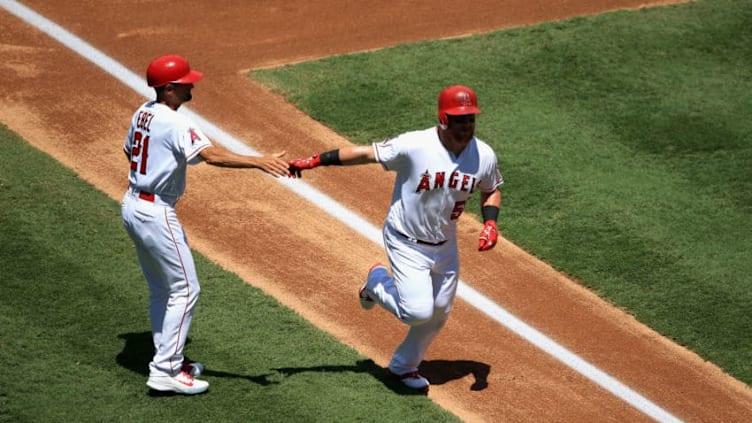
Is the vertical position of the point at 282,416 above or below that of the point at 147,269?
below

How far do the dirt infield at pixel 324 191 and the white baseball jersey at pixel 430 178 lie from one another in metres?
1.21

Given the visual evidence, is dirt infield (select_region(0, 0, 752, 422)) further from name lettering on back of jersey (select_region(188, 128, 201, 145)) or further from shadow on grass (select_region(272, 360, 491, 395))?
name lettering on back of jersey (select_region(188, 128, 201, 145))

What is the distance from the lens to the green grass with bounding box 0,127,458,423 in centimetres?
727

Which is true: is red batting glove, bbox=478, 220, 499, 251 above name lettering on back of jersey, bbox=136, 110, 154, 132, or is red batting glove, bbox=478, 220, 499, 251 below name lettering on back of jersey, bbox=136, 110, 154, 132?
below

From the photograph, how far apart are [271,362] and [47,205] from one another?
276 centimetres

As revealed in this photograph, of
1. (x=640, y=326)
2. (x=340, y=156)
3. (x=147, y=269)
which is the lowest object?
(x=640, y=326)

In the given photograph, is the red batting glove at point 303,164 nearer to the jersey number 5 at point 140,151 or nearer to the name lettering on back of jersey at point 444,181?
the name lettering on back of jersey at point 444,181

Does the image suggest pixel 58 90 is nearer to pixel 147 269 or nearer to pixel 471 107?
pixel 147 269

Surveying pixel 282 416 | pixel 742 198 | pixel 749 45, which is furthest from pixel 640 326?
pixel 749 45

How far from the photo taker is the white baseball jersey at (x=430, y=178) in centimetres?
726

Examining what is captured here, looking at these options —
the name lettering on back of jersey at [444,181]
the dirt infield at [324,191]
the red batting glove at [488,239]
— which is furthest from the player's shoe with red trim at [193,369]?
the red batting glove at [488,239]

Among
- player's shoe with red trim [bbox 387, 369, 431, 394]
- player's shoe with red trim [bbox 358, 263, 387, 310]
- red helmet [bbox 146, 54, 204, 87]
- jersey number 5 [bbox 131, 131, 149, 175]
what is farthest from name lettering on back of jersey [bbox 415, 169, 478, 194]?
jersey number 5 [bbox 131, 131, 149, 175]

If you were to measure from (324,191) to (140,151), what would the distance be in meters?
3.36

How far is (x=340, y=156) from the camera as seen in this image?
7.35m
